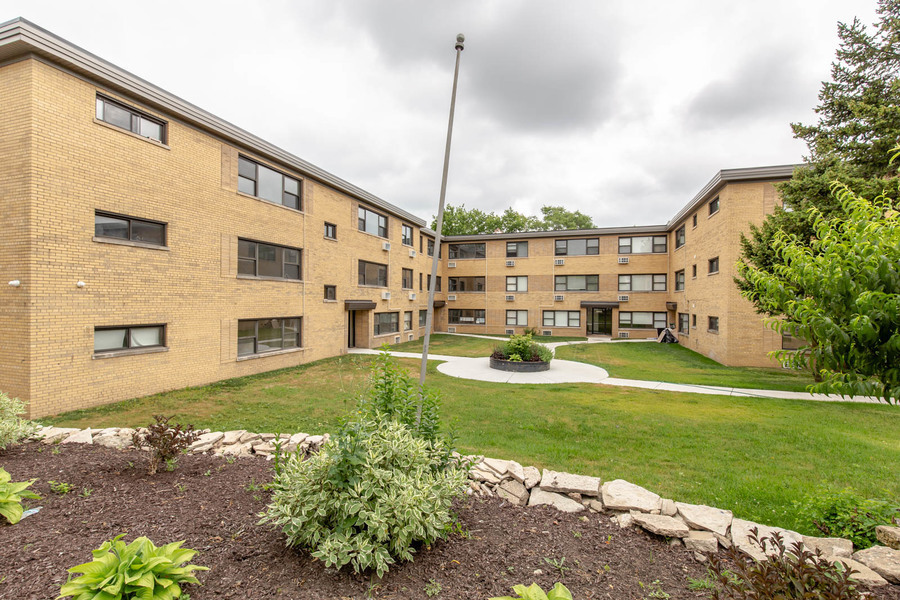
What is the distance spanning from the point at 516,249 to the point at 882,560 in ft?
96.6

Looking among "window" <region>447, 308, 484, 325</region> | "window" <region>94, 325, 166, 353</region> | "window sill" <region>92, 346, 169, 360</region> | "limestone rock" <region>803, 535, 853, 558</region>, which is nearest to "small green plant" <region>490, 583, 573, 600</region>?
"limestone rock" <region>803, 535, 853, 558</region>

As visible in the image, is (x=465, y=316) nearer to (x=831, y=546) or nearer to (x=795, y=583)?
(x=831, y=546)

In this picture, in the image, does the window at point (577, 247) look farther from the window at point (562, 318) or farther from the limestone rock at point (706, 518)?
the limestone rock at point (706, 518)

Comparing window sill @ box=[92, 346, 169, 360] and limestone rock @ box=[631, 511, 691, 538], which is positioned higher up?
window sill @ box=[92, 346, 169, 360]

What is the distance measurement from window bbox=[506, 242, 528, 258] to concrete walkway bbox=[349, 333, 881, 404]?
1492 centimetres

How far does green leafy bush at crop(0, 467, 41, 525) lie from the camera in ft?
11.3

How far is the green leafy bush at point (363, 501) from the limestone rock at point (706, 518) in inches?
87.5

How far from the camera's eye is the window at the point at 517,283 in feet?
104

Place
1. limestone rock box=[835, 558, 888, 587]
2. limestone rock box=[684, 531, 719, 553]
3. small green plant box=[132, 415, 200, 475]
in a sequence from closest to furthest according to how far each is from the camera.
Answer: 1. limestone rock box=[835, 558, 888, 587]
2. limestone rock box=[684, 531, 719, 553]
3. small green plant box=[132, 415, 200, 475]

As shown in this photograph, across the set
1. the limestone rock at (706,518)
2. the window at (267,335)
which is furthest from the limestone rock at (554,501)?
the window at (267,335)

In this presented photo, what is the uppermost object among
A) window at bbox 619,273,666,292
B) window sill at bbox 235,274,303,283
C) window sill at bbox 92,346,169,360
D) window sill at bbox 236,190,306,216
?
window sill at bbox 236,190,306,216

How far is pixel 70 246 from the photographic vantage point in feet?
29.2

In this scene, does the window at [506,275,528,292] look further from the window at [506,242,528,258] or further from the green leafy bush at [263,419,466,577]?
the green leafy bush at [263,419,466,577]

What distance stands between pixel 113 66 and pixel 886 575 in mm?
15017
